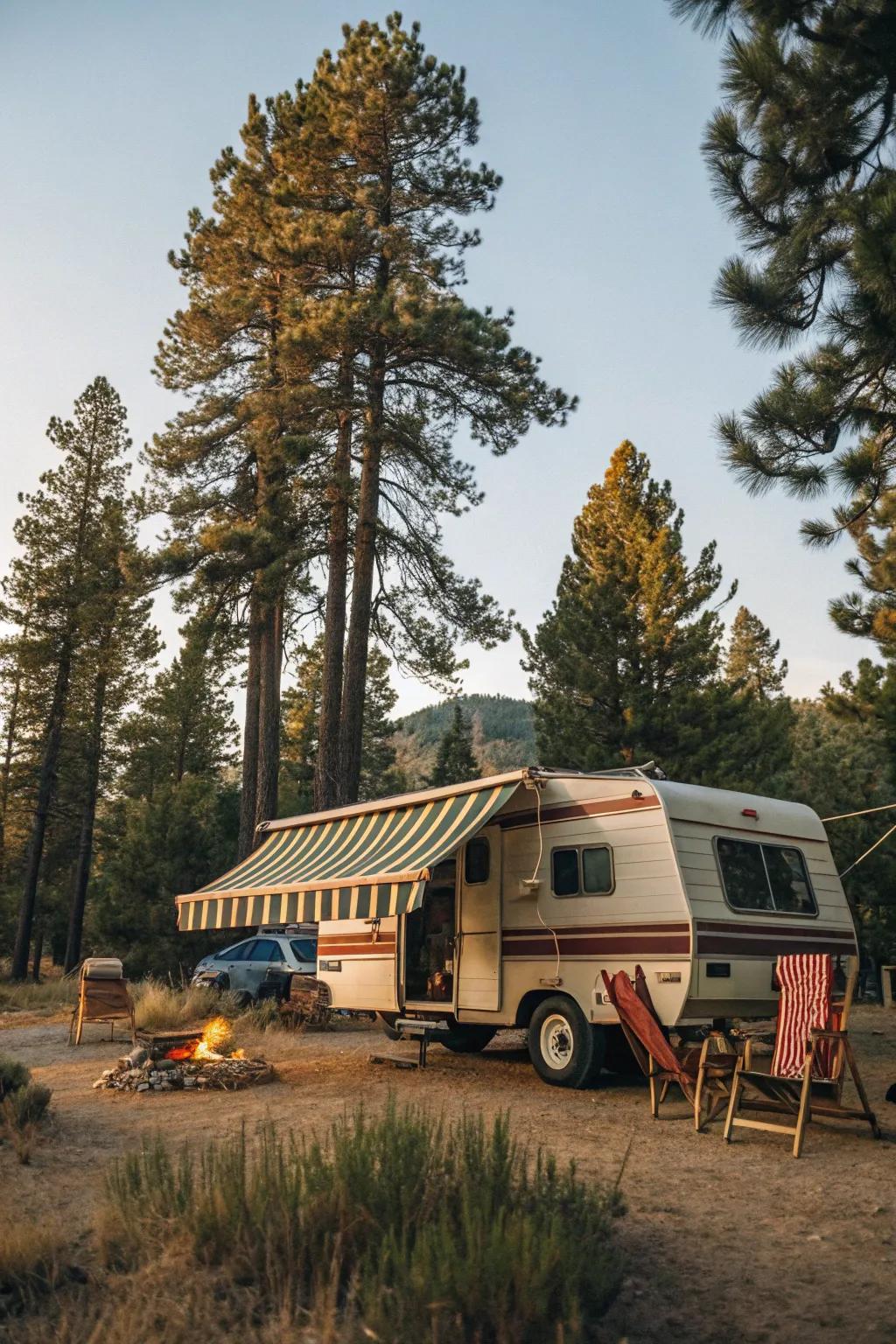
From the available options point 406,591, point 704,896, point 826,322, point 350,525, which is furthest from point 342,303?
point 704,896

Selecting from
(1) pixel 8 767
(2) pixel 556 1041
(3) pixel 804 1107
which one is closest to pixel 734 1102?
(3) pixel 804 1107

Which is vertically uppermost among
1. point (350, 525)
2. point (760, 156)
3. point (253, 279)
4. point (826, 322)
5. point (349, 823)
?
point (253, 279)

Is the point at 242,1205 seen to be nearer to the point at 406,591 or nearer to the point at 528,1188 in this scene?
the point at 528,1188

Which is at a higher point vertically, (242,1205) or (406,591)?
(406,591)

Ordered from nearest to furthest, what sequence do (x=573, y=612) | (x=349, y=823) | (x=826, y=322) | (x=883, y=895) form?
Answer: 1. (x=826, y=322)
2. (x=349, y=823)
3. (x=883, y=895)
4. (x=573, y=612)

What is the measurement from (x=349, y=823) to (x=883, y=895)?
39.5 ft

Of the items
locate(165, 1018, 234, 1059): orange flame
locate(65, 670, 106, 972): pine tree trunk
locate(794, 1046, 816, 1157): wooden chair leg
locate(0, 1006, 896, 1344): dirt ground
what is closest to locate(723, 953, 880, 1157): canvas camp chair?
locate(794, 1046, 816, 1157): wooden chair leg

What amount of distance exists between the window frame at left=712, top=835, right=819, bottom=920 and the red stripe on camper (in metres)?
0.72

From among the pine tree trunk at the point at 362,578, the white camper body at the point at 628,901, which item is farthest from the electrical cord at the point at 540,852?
the pine tree trunk at the point at 362,578

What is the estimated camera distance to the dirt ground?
427cm

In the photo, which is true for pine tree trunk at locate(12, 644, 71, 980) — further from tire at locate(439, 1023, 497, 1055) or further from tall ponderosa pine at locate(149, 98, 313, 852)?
tire at locate(439, 1023, 497, 1055)

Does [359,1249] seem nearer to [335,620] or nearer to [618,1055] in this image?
[618,1055]

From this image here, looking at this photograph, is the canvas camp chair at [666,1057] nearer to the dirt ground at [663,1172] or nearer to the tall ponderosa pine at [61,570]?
the dirt ground at [663,1172]

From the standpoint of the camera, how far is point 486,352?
18.5m
